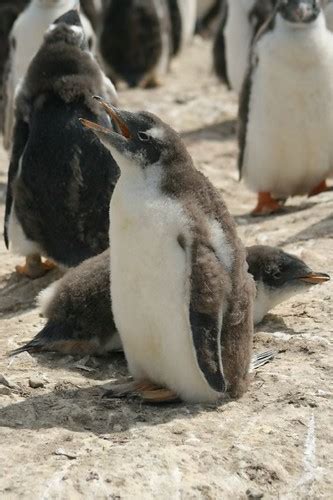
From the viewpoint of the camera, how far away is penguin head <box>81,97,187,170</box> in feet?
14.6

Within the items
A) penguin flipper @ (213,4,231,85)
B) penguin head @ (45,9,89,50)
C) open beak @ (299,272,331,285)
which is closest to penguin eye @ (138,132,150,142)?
open beak @ (299,272,331,285)

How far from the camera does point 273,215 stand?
799 cm

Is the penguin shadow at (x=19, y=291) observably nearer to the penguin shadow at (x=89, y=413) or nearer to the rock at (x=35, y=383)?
the rock at (x=35, y=383)

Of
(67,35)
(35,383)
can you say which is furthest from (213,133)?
(35,383)

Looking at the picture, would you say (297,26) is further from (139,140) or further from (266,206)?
(139,140)

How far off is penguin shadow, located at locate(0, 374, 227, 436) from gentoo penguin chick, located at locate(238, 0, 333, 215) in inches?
143

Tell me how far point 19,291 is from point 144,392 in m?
2.06

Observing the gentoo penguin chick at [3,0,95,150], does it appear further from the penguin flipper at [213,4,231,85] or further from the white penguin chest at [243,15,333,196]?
the penguin flipper at [213,4,231,85]

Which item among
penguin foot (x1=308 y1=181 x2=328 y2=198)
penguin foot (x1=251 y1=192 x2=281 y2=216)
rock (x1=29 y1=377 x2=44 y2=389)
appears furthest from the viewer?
penguin foot (x1=308 y1=181 x2=328 y2=198)

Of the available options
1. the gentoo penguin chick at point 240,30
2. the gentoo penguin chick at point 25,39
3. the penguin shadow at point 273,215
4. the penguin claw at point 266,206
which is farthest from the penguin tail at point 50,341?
the gentoo penguin chick at point 240,30

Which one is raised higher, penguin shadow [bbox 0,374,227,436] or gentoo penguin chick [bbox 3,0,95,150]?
gentoo penguin chick [bbox 3,0,95,150]

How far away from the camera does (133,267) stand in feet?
14.6

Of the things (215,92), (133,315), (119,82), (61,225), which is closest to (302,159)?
(61,225)

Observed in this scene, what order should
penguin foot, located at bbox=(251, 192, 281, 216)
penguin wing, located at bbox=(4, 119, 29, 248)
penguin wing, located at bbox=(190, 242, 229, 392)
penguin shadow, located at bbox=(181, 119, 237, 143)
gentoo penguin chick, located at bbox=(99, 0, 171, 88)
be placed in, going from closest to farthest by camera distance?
penguin wing, located at bbox=(190, 242, 229, 392)
penguin wing, located at bbox=(4, 119, 29, 248)
penguin foot, located at bbox=(251, 192, 281, 216)
penguin shadow, located at bbox=(181, 119, 237, 143)
gentoo penguin chick, located at bbox=(99, 0, 171, 88)
